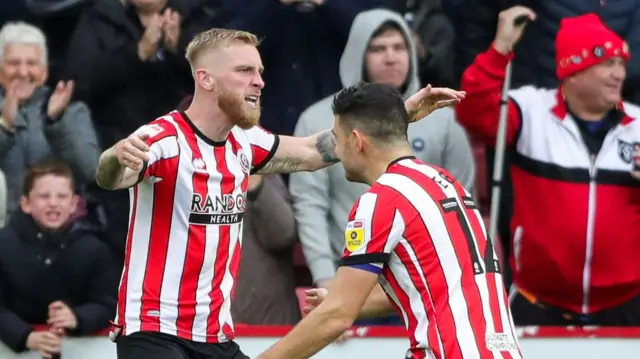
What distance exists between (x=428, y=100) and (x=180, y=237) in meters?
1.13

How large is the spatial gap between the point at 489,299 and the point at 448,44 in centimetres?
330

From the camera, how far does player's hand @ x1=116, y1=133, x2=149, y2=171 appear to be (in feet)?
15.8

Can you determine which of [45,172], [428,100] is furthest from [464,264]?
[45,172]

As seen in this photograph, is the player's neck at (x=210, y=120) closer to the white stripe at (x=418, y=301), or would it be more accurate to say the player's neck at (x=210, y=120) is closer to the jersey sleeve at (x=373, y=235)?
the jersey sleeve at (x=373, y=235)

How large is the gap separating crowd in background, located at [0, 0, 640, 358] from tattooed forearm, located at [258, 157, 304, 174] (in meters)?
1.08

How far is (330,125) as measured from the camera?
22.9 ft

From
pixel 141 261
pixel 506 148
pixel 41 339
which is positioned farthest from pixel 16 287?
pixel 506 148

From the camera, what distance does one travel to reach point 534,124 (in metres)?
7.02

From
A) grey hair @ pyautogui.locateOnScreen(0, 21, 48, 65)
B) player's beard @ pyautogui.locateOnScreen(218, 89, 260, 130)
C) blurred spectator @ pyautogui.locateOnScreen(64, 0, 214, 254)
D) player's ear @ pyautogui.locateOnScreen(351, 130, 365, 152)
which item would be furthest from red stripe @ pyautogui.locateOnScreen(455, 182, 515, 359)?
grey hair @ pyautogui.locateOnScreen(0, 21, 48, 65)

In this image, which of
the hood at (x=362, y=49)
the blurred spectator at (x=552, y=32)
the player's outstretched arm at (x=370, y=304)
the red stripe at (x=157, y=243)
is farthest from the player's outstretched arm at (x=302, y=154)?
the blurred spectator at (x=552, y=32)

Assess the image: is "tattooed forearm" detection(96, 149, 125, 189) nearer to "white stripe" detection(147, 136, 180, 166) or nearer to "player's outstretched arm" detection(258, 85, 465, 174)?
"white stripe" detection(147, 136, 180, 166)

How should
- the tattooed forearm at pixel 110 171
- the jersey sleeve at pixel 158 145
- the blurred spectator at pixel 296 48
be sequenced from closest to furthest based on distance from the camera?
1. the tattooed forearm at pixel 110 171
2. the jersey sleeve at pixel 158 145
3. the blurred spectator at pixel 296 48

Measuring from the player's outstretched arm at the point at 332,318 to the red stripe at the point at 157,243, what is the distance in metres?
0.98

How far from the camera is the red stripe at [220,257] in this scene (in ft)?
17.7
